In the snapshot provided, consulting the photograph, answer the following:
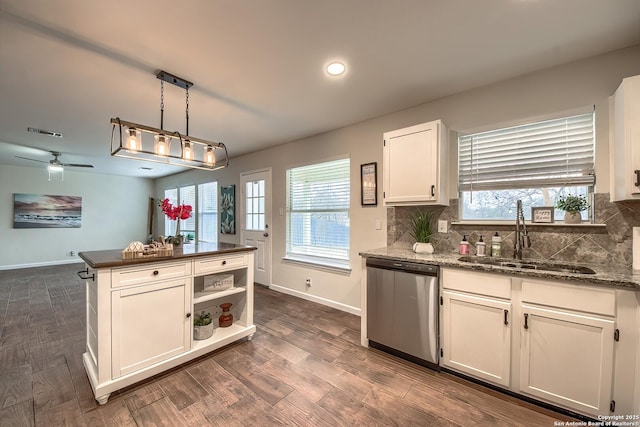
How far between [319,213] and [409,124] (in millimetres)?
1753

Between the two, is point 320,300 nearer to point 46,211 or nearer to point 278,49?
point 278,49

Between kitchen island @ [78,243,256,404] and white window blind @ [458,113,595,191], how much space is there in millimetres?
2586

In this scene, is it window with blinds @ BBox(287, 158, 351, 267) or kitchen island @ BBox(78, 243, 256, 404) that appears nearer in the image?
kitchen island @ BBox(78, 243, 256, 404)

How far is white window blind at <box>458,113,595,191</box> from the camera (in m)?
2.01

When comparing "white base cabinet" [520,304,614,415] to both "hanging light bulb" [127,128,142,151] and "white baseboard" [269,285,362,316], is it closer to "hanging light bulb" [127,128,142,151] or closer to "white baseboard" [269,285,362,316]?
"white baseboard" [269,285,362,316]

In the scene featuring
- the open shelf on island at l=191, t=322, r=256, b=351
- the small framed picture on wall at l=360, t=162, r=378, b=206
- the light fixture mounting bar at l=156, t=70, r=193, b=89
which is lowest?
the open shelf on island at l=191, t=322, r=256, b=351

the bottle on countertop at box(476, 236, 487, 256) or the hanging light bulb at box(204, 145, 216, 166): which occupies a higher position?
the hanging light bulb at box(204, 145, 216, 166)

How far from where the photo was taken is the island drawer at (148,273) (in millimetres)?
1753

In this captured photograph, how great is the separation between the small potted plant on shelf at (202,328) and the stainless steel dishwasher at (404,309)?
5.06 feet

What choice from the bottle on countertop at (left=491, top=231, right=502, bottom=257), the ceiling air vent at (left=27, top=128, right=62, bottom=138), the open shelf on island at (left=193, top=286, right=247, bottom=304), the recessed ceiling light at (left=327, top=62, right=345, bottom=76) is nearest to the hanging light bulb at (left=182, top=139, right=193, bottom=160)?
the open shelf on island at (left=193, top=286, right=247, bottom=304)

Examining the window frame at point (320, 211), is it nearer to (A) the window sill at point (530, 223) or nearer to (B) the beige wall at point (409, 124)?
(B) the beige wall at point (409, 124)

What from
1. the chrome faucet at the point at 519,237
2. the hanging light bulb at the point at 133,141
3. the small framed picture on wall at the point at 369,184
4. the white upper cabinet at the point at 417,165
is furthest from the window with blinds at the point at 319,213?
the hanging light bulb at the point at 133,141

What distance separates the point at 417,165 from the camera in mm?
2441

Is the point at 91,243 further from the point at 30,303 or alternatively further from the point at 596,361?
the point at 596,361
